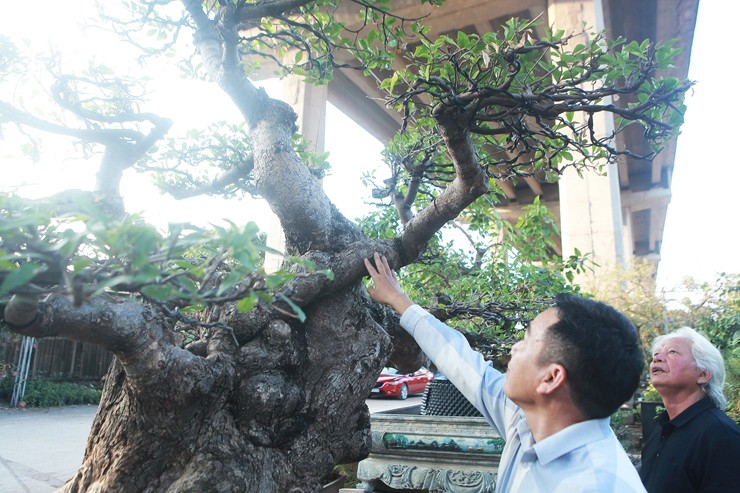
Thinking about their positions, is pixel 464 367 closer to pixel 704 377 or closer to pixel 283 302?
pixel 283 302

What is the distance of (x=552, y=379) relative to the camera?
137 centimetres

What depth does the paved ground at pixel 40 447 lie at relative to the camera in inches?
193

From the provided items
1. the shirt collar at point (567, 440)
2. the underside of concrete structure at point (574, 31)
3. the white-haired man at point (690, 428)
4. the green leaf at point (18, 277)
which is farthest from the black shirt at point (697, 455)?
the underside of concrete structure at point (574, 31)

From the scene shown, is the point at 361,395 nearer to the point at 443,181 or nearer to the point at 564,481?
the point at 564,481

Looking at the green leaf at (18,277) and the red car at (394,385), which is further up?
the green leaf at (18,277)

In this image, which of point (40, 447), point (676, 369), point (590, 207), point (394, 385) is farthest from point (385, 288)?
point (394, 385)

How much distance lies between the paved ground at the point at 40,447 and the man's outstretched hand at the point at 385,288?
4.05 meters

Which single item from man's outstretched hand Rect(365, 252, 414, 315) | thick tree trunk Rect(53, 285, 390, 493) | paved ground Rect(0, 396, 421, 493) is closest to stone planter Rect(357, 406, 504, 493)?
thick tree trunk Rect(53, 285, 390, 493)

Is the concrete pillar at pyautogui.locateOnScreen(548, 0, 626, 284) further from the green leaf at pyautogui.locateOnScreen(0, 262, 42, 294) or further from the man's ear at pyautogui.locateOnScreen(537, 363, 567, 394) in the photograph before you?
the green leaf at pyautogui.locateOnScreen(0, 262, 42, 294)

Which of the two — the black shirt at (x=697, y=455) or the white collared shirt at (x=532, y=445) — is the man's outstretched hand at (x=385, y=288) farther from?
the black shirt at (x=697, y=455)

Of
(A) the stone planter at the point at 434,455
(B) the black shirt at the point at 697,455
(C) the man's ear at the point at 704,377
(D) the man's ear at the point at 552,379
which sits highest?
(D) the man's ear at the point at 552,379

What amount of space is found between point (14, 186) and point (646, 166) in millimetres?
18081

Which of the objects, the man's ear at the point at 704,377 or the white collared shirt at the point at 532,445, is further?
the man's ear at the point at 704,377

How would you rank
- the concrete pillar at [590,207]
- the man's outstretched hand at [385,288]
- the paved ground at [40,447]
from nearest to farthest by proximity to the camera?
the man's outstretched hand at [385,288] → the paved ground at [40,447] → the concrete pillar at [590,207]
